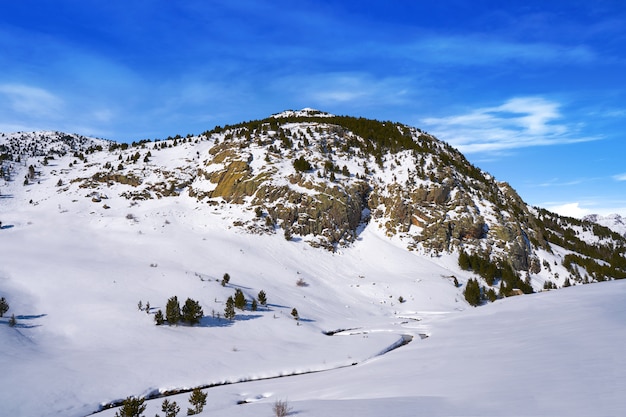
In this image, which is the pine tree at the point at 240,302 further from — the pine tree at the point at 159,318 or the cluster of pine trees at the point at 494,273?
the cluster of pine trees at the point at 494,273

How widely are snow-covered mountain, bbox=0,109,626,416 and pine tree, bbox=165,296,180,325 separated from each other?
23.5 inches

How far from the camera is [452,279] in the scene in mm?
34812

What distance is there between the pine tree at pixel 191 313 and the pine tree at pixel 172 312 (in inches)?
16.1

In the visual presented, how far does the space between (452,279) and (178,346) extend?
2841 centimetres

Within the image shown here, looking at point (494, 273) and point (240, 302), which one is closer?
point (240, 302)

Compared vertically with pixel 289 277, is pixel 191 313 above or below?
below

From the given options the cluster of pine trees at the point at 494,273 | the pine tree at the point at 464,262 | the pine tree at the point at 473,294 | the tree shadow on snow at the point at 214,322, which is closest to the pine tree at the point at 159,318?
the tree shadow on snow at the point at 214,322

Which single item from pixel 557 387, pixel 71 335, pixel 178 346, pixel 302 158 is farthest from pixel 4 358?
pixel 302 158

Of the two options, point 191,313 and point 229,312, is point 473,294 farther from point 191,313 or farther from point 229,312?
point 191,313

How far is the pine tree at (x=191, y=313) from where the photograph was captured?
60.2ft

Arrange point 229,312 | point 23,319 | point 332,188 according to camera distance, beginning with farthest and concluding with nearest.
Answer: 1. point 332,188
2. point 229,312
3. point 23,319

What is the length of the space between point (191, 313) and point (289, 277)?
13.8 m

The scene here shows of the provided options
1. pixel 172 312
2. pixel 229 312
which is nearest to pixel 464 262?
pixel 229 312

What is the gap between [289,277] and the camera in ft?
103
